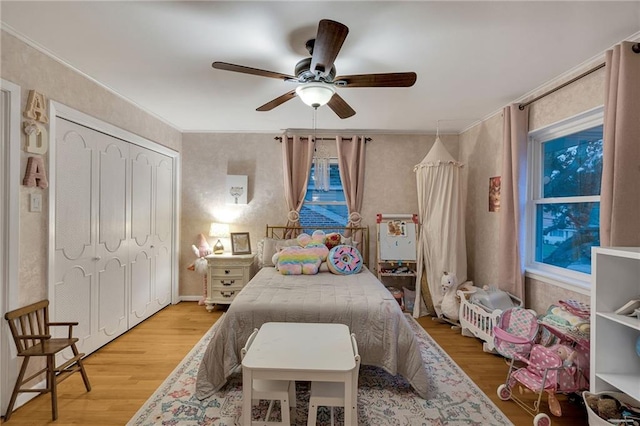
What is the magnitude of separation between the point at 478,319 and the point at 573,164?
1.73 meters

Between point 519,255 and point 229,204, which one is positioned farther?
point 229,204

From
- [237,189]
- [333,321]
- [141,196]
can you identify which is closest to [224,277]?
[237,189]

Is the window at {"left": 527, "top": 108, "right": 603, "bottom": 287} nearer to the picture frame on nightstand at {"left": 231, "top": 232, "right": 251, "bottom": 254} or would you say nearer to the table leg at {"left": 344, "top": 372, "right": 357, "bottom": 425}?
the table leg at {"left": 344, "top": 372, "right": 357, "bottom": 425}

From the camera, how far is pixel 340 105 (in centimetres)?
258

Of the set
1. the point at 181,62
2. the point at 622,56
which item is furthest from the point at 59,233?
the point at 622,56

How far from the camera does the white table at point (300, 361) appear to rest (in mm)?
1626

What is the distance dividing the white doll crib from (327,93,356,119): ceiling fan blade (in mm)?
2353

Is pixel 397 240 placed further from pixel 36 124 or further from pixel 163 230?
pixel 36 124

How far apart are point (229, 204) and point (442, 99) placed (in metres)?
3.12

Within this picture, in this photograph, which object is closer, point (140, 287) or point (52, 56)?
point (52, 56)

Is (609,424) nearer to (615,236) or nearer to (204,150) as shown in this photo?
(615,236)

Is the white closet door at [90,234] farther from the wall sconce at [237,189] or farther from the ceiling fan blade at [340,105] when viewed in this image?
the ceiling fan blade at [340,105]

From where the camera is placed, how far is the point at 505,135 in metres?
3.27

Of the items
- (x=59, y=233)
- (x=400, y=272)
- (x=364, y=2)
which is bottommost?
(x=400, y=272)
